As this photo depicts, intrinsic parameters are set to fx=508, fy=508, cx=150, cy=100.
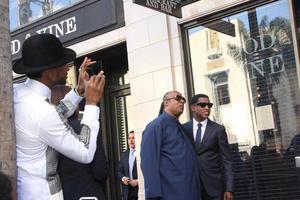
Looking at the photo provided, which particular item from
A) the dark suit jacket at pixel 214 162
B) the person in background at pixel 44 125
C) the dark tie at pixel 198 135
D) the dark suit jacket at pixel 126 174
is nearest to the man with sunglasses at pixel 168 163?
the dark suit jacket at pixel 214 162

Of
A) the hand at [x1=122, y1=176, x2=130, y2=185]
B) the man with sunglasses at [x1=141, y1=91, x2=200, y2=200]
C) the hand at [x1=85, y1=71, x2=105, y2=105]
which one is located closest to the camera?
the hand at [x1=85, y1=71, x2=105, y2=105]

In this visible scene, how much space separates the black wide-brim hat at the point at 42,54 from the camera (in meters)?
2.70

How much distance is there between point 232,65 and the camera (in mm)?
7574

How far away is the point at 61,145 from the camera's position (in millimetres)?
2502

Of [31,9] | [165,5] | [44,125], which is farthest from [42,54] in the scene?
[31,9]

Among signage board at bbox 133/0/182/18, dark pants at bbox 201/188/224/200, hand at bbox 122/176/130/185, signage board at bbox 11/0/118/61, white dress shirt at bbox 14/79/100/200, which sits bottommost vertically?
dark pants at bbox 201/188/224/200

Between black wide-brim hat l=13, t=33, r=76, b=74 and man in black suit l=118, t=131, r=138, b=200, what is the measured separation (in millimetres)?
5474

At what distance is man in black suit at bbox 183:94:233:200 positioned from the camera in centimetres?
546

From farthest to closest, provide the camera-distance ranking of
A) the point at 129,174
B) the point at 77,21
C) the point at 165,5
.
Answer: the point at 77,21
the point at 129,174
the point at 165,5

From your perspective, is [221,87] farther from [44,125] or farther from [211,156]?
[44,125]

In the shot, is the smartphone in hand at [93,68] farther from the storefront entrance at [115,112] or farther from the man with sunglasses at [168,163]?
the storefront entrance at [115,112]

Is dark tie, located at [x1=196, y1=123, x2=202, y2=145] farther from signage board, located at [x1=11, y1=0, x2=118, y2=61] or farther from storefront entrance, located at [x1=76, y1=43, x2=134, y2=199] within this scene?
storefront entrance, located at [x1=76, y1=43, x2=134, y2=199]

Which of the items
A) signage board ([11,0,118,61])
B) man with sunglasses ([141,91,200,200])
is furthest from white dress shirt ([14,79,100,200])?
signage board ([11,0,118,61])

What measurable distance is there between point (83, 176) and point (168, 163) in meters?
2.36
